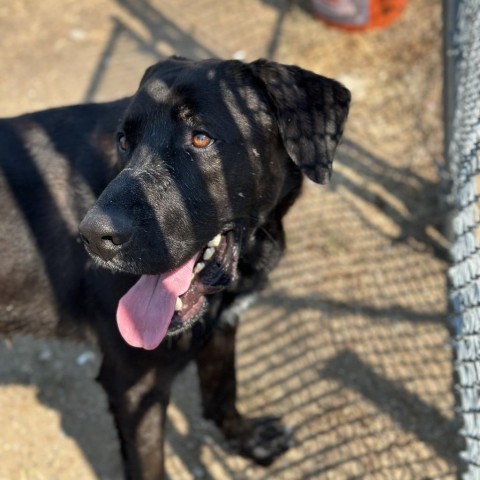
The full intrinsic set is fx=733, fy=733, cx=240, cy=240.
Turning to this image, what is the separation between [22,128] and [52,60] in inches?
133

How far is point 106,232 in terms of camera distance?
215 centimetres

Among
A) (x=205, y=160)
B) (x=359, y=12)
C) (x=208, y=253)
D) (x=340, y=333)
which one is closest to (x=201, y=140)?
(x=205, y=160)

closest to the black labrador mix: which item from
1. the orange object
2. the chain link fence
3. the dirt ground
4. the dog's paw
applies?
the dog's paw

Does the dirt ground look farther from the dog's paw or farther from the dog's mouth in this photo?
the dog's mouth

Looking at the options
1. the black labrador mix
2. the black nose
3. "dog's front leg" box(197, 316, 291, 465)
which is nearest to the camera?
the black nose

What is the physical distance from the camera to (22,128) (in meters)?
2.84

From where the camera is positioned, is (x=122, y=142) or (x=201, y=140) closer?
(x=201, y=140)

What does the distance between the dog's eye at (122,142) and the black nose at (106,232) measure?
425 millimetres

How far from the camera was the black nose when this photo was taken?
7.07 ft

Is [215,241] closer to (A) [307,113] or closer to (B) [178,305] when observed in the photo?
(B) [178,305]

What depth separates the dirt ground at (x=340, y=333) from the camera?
11.0 ft

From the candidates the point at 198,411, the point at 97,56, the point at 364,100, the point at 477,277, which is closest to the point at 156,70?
the point at 477,277

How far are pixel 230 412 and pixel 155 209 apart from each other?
55.9 inches

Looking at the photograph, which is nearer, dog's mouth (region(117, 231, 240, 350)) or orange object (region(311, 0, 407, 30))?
dog's mouth (region(117, 231, 240, 350))
